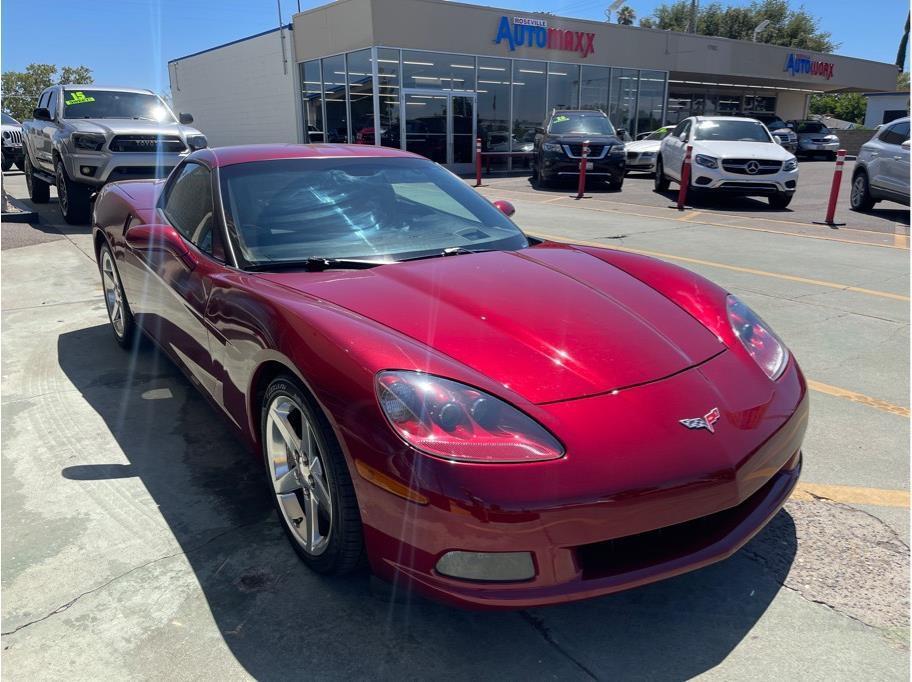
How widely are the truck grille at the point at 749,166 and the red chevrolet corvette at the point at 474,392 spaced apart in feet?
34.1

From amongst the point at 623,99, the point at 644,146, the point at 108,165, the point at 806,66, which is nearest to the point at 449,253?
the point at 108,165

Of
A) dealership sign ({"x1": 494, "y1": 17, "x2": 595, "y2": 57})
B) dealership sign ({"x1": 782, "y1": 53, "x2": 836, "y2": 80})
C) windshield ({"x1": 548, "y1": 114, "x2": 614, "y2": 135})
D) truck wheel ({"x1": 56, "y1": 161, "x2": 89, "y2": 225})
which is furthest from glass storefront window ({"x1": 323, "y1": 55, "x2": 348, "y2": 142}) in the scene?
dealership sign ({"x1": 782, "y1": 53, "x2": 836, "y2": 80})

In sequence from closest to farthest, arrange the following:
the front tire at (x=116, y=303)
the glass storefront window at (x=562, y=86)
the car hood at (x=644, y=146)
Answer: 1. the front tire at (x=116, y=303)
2. the car hood at (x=644, y=146)
3. the glass storefront window at (x=562, y=86)

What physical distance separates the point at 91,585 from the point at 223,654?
0.65 m

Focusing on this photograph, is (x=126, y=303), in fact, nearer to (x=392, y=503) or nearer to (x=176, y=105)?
(x=392, y=503)

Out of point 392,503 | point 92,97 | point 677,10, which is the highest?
point 677,10

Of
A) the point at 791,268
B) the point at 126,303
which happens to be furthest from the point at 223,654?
the point at 791,268

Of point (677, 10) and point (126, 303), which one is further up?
point (677, 10)

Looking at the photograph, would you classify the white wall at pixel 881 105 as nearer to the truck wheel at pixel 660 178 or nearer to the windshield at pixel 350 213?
the truck wheel at pixel 660 178

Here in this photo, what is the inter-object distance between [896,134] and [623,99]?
16.7 meters

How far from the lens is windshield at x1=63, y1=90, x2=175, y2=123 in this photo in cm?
1059

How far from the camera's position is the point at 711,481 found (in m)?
1.91

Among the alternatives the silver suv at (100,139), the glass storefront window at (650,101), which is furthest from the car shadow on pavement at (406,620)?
the glass storefront window at (650,101)

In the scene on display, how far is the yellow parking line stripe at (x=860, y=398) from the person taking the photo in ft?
12.1
